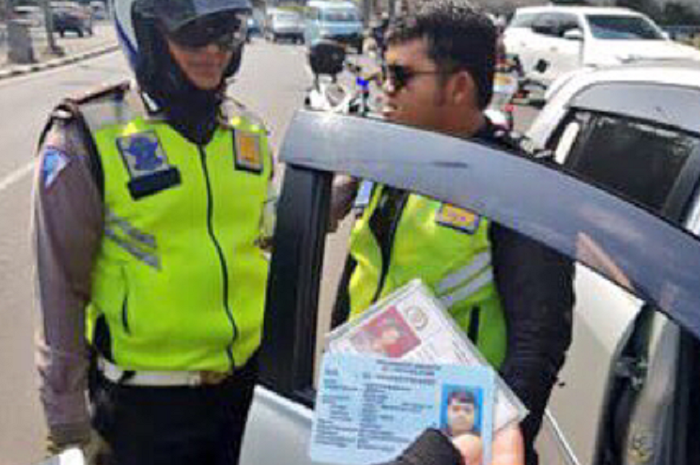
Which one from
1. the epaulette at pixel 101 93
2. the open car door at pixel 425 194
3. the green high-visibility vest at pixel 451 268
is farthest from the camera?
the epaulette at pixel 101 93

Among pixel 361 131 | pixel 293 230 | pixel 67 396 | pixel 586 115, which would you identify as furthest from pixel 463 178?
pixel 586 115

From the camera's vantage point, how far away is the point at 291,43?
51.6 m

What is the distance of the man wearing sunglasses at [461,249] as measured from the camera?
1632mm

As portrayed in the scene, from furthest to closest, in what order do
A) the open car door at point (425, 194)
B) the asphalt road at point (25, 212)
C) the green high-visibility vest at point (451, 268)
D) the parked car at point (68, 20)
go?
1. the parked car at point (68, 20)
2. the asphalt road at point (25, 212)
3. the green high-visibility vest at point (451, 268)
4. the open car door at point (425, 194)

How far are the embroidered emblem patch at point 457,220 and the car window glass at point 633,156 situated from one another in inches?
40.9

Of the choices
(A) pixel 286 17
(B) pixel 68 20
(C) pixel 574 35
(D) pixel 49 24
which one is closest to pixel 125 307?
(C) pixel 574 35

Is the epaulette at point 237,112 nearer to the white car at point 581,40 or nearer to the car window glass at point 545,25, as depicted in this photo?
the white car at point 581,40

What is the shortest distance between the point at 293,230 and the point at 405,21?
1.86 feet

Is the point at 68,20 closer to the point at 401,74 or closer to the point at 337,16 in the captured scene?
the point at 337,16

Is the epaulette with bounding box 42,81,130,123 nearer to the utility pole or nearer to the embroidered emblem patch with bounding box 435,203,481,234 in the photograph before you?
the embroidered emblem patch with bounding box 435,203,481,234

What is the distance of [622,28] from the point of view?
17469 millimetres

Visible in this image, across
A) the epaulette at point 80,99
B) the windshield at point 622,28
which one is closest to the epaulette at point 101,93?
the epaulette at point 80,99

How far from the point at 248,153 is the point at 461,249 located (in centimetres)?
72

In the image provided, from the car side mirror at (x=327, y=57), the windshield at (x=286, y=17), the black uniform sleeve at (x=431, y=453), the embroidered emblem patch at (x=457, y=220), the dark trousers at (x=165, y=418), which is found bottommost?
the windshield at (x=286, y=17)
